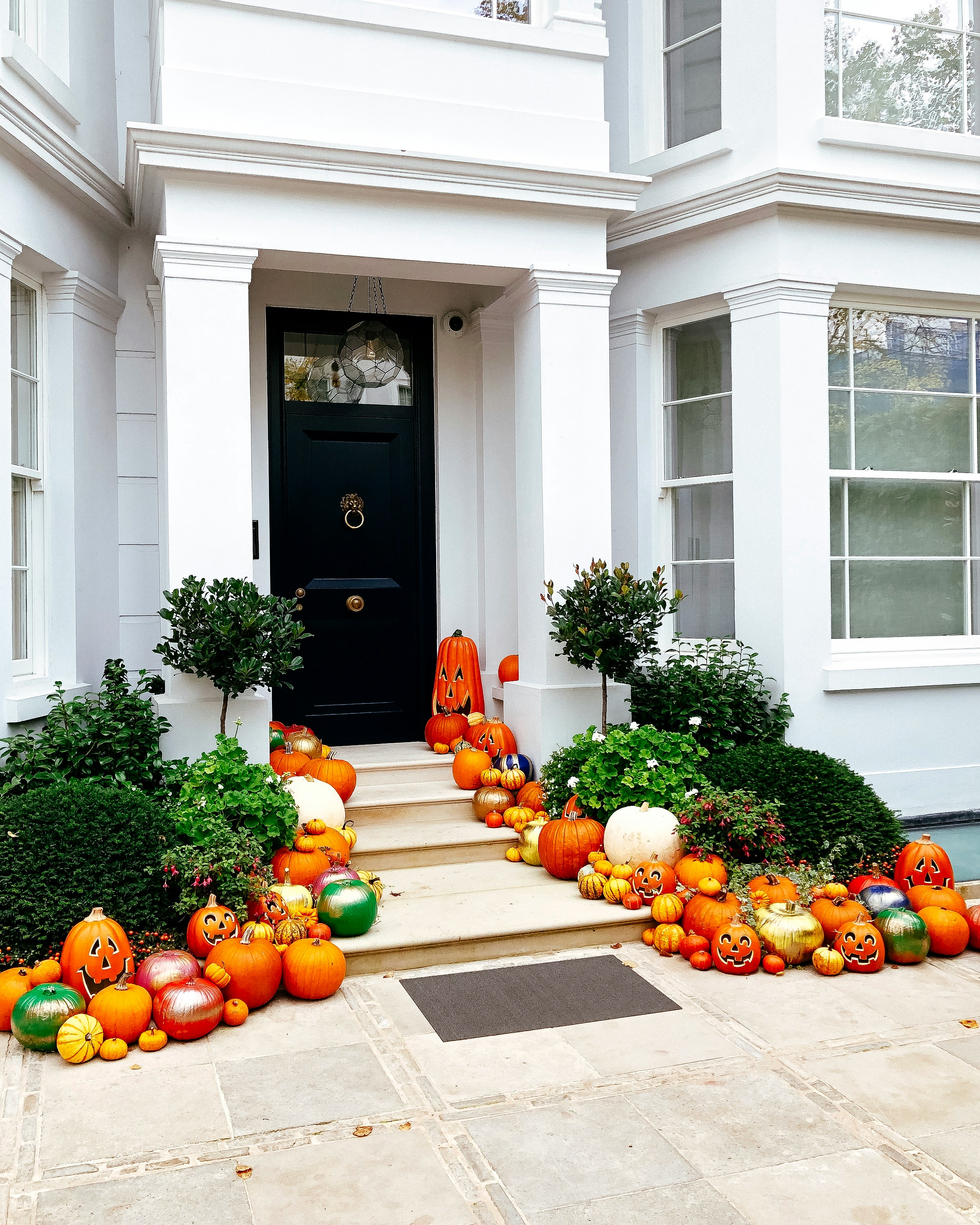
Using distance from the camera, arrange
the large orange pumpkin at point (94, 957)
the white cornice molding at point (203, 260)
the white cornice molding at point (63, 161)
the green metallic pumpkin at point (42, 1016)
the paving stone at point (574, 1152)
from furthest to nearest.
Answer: the white cornice molding at point (203, 260) < the white cornice molding at point (63, 161) < the large orange pumpkin at point (94, 957) < the green metallic pumpkin at point (42, 1016) < the paving stone at point (574, 1152)

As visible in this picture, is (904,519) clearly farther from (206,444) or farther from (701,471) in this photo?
(206,444)

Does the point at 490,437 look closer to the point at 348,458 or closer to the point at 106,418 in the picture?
the point at 348,458

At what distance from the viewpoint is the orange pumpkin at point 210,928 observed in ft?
13.1

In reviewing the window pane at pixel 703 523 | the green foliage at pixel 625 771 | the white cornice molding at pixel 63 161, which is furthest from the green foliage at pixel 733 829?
the white cornice molding at pixel 63 161

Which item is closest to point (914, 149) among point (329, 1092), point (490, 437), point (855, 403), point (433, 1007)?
point (855, 403)

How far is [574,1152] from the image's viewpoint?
2.88 metres

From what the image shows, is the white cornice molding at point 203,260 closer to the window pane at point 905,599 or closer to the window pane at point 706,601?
the window pane at point 706,601

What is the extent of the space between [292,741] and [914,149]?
4.94m

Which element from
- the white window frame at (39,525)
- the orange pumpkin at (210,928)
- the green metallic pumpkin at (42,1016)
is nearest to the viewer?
the green metallic pumpkin at (42,1016)

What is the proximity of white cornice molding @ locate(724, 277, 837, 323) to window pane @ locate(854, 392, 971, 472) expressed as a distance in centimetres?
62

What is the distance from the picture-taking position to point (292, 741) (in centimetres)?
591

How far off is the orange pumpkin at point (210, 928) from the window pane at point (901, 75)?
550 centimetres

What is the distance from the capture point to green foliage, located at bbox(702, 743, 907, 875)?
4.92 meters

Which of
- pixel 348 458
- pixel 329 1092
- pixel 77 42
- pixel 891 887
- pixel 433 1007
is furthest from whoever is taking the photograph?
pixel 348 458
